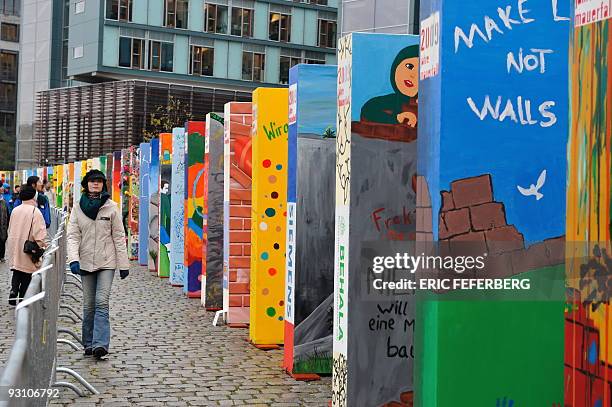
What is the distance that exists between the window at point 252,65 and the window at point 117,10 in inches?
309

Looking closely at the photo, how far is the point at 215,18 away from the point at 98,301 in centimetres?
5225

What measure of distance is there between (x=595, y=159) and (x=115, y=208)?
7.43 m

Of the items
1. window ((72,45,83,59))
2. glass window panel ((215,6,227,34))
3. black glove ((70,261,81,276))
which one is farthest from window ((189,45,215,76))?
black glove ((70,261,81,276))

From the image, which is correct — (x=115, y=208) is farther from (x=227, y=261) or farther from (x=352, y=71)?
(x=352, y=71)

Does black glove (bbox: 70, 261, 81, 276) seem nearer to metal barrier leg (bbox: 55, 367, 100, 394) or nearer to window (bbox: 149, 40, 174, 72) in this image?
metal barrier leg (bbox: 55, 367, 100, 394)

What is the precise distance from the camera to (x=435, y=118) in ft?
18.6

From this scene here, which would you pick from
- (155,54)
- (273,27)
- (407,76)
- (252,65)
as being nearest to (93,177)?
(407,76)

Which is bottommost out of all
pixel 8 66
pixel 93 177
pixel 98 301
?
pixel 98 301

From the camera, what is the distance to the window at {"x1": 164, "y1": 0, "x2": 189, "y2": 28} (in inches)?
2313

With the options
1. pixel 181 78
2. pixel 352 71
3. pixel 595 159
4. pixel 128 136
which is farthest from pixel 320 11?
pixel 595 159

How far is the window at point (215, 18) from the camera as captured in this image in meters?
60.2

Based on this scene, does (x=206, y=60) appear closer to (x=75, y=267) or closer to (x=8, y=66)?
(x=8, y=66)

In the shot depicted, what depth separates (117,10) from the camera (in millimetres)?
56938

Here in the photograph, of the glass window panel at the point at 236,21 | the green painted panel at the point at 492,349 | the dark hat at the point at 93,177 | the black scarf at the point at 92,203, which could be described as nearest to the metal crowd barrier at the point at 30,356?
the black scarf at the point at 92,203
